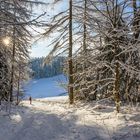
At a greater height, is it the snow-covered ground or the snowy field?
the snow-covered ground

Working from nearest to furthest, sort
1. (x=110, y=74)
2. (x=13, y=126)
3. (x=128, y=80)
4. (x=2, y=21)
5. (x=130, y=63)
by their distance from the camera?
(x=2, y=21), (x=13, y=126), (x=130, y=63), (x=128, y=80), (x=110, y=74)

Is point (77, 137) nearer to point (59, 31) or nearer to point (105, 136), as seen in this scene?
point (105, 136)

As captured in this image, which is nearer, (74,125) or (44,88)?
(74,125)

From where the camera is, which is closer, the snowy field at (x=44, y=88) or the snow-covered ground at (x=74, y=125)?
the snow-covered ground at (x=74, y=125)

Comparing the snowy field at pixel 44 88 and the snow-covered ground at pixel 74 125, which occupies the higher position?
the snow-covered ground at pixel 74 125

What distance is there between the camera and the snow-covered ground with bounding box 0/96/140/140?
12582 millimetres

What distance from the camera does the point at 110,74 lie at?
18.4 meters

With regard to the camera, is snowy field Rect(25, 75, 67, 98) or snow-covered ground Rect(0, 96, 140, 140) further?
snowy field Rect(25, 75, 67, 98)

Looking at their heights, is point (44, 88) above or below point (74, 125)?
below

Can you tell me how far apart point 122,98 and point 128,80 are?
9.78 ft

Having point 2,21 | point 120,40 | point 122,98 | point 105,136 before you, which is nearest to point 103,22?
point 120,40

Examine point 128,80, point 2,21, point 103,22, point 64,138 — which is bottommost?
point 64,138

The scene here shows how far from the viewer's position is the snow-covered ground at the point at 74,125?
41.3 feet

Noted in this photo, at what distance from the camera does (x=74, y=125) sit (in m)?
13.8
